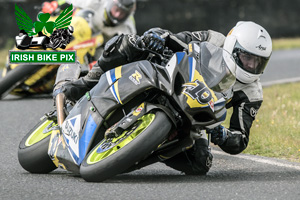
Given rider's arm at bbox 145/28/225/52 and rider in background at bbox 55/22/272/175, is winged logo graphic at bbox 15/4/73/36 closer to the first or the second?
rider's arm at bbox 145/28/225/52

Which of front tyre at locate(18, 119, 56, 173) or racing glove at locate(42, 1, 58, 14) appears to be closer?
front tyre at locate(18, 119, 56, 173)

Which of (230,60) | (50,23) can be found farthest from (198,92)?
(50,23)

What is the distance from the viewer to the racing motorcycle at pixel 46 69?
10430 millimetres

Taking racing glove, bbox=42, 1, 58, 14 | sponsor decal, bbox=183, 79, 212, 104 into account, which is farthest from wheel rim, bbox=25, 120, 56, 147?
racing glove, bbox=42, 1, 58, 14

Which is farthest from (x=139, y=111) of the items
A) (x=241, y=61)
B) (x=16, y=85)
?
(x=16, y=85)

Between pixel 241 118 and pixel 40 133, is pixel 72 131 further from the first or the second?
pixel 241 118

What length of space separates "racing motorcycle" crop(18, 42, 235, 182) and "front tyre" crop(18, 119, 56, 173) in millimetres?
118

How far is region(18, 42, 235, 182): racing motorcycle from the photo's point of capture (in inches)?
196

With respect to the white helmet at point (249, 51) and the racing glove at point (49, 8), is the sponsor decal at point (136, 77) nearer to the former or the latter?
the white helmet at point (249, 51)

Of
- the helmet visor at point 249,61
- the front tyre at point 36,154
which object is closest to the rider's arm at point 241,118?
the helmet visor at point 249,61

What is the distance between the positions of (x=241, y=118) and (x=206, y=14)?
13.8 meters

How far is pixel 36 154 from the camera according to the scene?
5816 millimetres

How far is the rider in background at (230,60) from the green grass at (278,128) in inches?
32.3

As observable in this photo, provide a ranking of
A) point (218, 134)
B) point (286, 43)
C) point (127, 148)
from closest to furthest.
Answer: point (127, 148) → point (218, 134) → point (286, 43)
